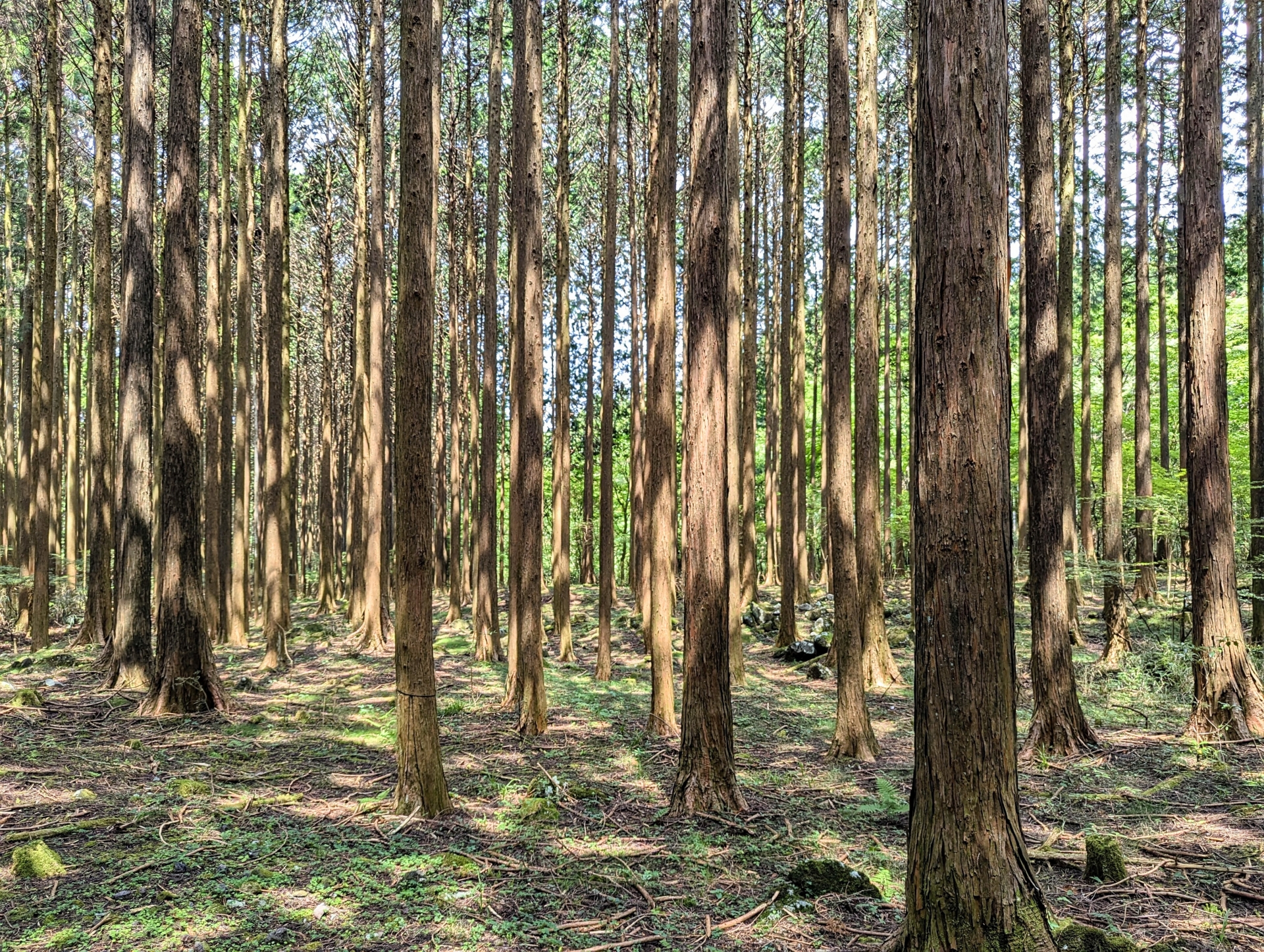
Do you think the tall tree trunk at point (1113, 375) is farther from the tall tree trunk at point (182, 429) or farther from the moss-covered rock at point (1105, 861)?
the tall tree trunk at point (182, 429)

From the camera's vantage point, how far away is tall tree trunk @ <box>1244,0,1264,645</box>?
11250 mm

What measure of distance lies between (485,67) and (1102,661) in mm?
18260

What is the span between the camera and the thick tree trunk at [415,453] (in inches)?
237

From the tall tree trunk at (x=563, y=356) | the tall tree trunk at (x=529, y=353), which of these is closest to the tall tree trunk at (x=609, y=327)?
the tall tree trunk at (x=563, y=356)

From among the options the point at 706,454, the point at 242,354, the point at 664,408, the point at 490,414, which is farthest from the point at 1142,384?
the point at 242,354

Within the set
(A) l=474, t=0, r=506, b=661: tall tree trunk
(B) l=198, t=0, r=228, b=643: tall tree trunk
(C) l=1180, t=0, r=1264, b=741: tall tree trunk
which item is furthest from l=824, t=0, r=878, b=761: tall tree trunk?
(B) l=198, t=0, r=228, b=643: tall tree trunk

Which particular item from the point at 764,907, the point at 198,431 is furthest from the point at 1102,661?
the point at 198,431

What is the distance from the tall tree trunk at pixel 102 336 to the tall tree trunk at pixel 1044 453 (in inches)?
456

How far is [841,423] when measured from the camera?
9523mm

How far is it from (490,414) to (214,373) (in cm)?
560

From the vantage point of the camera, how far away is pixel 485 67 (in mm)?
19766

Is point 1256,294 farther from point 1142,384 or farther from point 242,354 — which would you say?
point 242,354

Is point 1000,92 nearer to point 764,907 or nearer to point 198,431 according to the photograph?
point 764,907

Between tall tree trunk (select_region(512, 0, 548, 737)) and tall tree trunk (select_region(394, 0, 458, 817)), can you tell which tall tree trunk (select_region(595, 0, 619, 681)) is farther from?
tall tree trunk (select_region(394, 0, 458, 817))
